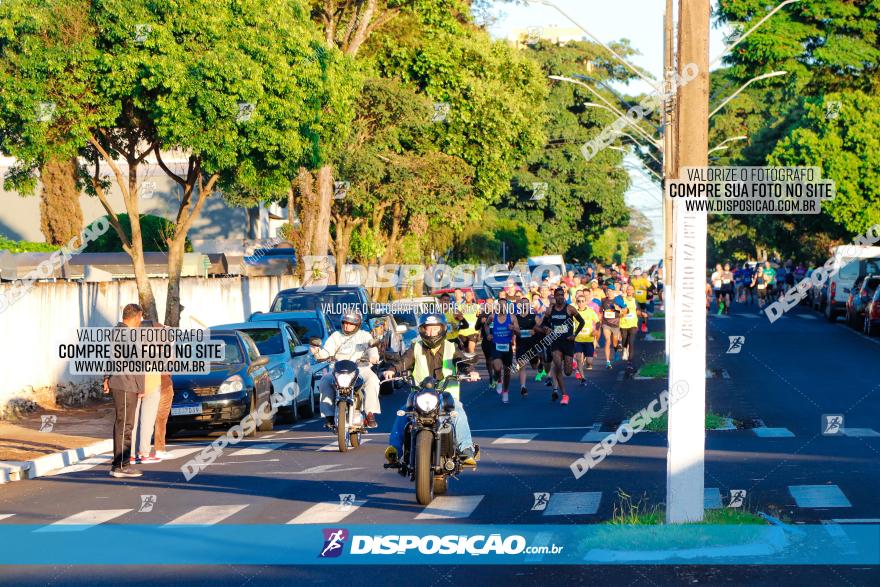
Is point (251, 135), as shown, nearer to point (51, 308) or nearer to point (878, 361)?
point (51, 308)

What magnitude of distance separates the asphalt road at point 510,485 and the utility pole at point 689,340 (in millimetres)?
937

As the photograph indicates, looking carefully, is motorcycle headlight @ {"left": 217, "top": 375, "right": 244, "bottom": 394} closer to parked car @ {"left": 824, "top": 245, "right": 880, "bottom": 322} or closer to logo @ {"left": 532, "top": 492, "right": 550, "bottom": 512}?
logo @ {"left": 532, "top": 492, "right": 550, "bottom": 512}

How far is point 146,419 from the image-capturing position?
15719 millimetres

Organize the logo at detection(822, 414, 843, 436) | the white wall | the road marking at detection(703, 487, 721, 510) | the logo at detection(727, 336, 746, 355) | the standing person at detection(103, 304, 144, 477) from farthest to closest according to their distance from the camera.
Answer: the logo at detection(727, 336, 746, 355), the white wall, the logo at detection(822, 414, 843, 436), the standing person at detection(103, 304, 144, 477), the road marking at detection(703, 487, 721, 510)

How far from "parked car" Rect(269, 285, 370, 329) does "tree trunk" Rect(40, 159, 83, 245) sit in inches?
725

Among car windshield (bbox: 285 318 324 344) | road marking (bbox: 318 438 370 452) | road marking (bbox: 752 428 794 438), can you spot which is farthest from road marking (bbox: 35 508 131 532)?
car windshield (bbox: 285 318 324 344)

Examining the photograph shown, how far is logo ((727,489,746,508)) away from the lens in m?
10.9

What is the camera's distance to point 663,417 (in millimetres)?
18938

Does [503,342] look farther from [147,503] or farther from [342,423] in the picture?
[147,503]

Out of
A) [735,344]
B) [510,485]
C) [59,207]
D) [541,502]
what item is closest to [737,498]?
[541,502]

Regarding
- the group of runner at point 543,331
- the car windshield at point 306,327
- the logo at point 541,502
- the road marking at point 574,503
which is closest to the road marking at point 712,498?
the road marking at point 574,503

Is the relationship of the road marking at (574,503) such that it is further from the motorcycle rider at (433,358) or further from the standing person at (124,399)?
the standing person at (124,399)

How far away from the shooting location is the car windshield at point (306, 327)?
24188 mm

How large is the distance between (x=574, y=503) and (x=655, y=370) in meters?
15.9
